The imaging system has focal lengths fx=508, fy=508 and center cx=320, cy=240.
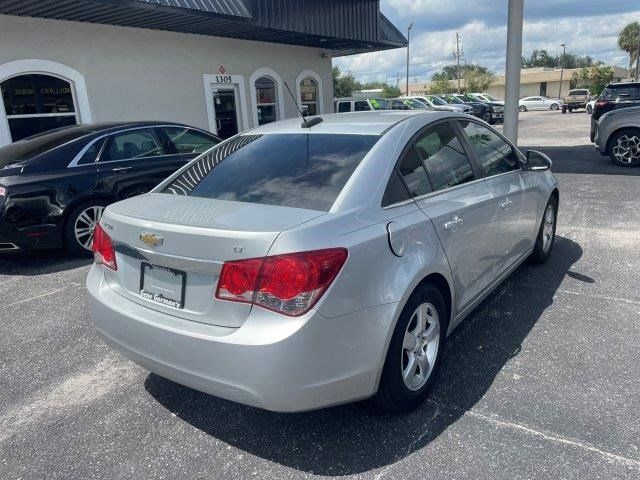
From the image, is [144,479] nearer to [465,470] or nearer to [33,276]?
[465,470]

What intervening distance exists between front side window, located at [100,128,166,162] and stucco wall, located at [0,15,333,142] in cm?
480

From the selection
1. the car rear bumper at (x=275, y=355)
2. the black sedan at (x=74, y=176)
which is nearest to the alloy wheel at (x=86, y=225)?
the black sedan at (x=74, y=176)

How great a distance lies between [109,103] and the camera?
10992mm

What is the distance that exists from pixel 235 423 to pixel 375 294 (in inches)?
44.3

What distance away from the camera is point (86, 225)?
5.95 meters

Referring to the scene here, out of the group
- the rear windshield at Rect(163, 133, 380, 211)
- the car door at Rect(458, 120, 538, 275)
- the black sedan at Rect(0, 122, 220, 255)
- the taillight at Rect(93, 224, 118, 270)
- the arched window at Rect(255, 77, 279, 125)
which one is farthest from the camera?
the arched window at Rect(255, 77, 279, 125)

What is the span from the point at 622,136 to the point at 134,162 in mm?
10184

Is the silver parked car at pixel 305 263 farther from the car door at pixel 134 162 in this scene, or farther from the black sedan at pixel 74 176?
the car door at pixel 134 162

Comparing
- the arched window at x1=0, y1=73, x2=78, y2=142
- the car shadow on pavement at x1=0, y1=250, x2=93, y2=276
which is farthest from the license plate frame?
the arched window at x1=0, y1=73, x2=78, y2=142

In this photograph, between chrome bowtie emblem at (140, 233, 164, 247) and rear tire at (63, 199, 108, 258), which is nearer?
chrome bowtie emblem at (140, 233, 164, 247)

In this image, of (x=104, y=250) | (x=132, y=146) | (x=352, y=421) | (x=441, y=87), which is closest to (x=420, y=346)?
(x=352, y=421)

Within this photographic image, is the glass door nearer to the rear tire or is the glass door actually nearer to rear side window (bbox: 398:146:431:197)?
the rear tire

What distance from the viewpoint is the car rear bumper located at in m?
2.18

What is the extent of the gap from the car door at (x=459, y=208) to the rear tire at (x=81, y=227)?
13.5 ft
